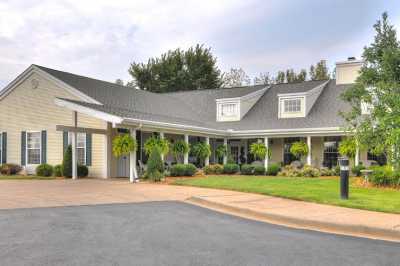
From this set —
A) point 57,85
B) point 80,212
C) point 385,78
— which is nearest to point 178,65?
point 57,85

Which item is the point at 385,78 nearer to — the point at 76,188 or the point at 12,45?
the point at 76,188

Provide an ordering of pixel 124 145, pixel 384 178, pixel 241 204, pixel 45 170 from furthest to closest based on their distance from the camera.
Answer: pixel 45 170 < pixel 124 145 < pixel 384 178 < pixel 241 204

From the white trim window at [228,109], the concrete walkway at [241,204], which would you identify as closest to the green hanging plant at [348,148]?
the white trim window at [228,109]

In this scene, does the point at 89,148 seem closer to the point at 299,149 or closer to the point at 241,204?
the point at 299,149

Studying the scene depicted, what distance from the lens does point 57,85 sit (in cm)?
2131

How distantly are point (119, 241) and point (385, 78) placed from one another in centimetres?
1557

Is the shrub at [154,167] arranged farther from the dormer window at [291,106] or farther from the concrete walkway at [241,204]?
the dormer window at [291,106]

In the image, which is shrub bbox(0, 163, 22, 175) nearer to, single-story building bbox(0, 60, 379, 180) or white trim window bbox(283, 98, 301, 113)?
single-story building bbox(0, 60, 379, 180)

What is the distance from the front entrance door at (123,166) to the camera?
20.7m

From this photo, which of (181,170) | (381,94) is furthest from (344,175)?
(181,170)

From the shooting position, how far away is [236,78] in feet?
179

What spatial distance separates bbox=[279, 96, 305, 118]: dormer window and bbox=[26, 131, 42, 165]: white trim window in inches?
548

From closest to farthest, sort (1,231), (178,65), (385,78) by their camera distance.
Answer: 1. (1,231)
2. (385,78)
3. (178,65)

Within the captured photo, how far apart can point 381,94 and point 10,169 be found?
18.0 m
